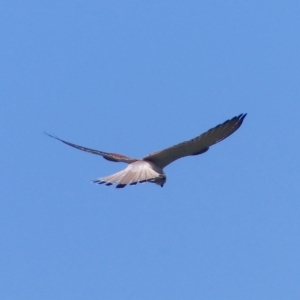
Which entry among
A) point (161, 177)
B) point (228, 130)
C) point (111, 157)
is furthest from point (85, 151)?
point (228, 130)

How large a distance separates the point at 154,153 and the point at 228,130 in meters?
1.46

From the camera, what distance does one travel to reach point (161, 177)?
1655 cm

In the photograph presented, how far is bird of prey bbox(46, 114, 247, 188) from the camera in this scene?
15086 mm

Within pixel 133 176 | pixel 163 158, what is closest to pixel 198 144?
pixel 163 158

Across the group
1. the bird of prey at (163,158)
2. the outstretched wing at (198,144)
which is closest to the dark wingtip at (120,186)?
the bird of prey at (163,158)

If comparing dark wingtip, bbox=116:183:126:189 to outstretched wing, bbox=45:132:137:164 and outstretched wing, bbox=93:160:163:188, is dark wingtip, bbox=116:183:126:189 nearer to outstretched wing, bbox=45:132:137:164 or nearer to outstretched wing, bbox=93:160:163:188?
outstretched wing, bbox=93:160:163:188

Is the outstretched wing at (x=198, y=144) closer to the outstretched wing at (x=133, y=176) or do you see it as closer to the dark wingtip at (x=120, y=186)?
the outstretched wing at (x=133, y=176)

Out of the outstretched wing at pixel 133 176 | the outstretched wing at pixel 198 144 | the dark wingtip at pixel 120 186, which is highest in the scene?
the outstretched wing at pixel 198 144

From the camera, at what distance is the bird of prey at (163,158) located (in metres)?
15.1

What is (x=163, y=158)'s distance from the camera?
53.5 feet

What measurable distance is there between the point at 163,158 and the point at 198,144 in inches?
33.0

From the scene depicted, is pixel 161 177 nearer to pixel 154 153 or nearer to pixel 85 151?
pixel 154 153

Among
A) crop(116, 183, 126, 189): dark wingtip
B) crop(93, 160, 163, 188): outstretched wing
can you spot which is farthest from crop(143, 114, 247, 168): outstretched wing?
crop(116, 183, 126, 189): dark wingtip

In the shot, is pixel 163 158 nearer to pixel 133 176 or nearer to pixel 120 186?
pixel 133 176
